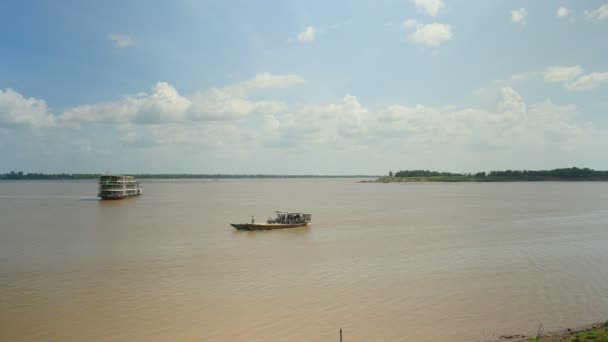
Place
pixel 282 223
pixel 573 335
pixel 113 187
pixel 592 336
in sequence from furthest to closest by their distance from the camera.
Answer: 1. pixel 113 187
2. pixel 282 223
3. pixel 573 335
4. pixel 592 336

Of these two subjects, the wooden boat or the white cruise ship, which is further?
the white cruise ship

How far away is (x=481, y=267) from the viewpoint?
26672 mm

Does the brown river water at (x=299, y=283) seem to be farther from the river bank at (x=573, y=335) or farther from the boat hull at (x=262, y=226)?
the boat hull at (x=262, y=226)

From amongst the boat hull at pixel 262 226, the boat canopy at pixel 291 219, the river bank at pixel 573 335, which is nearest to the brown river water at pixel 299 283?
the river bank at pixel 573 335

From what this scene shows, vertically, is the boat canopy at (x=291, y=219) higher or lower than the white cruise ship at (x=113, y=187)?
lower

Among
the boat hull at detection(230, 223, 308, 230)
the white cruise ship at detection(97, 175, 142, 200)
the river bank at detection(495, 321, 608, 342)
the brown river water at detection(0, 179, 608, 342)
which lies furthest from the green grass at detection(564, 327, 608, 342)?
the white cruise ship at detection(97, 175, 142, 200)

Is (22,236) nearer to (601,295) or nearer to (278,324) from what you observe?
(278,324)

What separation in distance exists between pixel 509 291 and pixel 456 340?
7.56 m

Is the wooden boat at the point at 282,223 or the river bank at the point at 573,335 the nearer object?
the river bank at the point at 573,335

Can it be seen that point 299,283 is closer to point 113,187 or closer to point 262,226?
point 262,226

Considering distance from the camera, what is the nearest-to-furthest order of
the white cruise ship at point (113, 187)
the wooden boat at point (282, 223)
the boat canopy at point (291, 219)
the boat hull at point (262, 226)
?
the boat hull at point (262, 226) → the wooden boat at point (282, 223) → the boat canopy at point (291, 219) → the white cruise ship at point (113, 187)

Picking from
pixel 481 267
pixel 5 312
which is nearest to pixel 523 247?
pixel 481 267

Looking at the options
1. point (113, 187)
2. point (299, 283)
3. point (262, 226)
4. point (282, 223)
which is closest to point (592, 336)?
point (299, 283)

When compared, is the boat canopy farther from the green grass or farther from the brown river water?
the green grass
